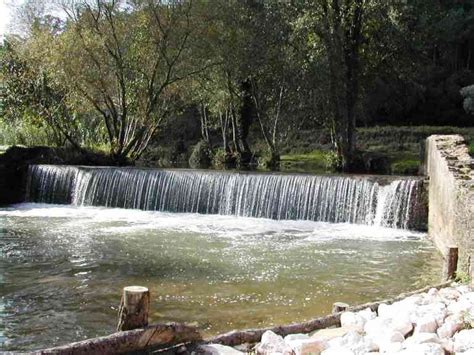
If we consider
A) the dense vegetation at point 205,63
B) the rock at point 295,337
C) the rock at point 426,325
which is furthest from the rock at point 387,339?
the dense vegetation at point 205,63

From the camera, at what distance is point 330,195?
15.0 m

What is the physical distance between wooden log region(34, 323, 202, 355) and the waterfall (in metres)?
10.0

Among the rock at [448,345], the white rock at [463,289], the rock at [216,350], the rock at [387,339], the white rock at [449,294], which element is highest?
the white rock at [463,289]

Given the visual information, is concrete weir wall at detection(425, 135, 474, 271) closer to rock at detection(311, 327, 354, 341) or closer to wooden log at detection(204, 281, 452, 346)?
wooden log at detection(204, 281, 452, 346)

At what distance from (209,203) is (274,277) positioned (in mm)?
8028

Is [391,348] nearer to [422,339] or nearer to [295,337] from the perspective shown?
[422,339]

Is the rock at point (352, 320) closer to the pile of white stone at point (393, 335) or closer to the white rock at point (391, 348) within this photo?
the pile of white stone at point (393, 335)

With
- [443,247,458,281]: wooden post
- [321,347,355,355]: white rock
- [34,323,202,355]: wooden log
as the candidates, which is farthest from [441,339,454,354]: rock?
[443,247,458,281]: wooden post

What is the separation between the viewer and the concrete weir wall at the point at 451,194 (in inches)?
323

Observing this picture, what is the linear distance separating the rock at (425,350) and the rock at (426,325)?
0.53m

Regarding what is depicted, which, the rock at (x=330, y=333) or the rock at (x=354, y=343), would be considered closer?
the rock at (x=354, y=343)

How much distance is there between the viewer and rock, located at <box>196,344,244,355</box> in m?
4.66

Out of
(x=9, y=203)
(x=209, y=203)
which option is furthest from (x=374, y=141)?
(x=9, y=203)

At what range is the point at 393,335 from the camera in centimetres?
477
